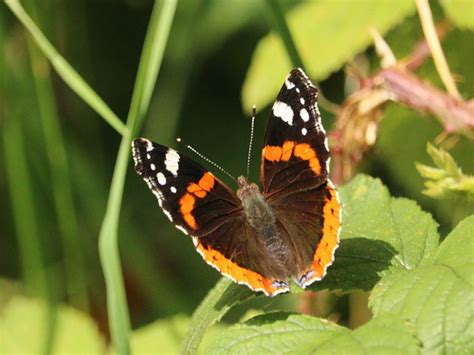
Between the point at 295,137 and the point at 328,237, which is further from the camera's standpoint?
the point at 295,137

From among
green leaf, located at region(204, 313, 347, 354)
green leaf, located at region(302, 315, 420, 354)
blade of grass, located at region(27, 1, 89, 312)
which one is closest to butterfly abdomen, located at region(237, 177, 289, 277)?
green leaf, located at region(204, 313, 347, 354)

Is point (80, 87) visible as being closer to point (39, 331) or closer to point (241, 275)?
point (241, 275)

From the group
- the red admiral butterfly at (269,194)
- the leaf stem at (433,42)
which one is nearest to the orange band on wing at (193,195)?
the red admiral butterfly at (269,194)

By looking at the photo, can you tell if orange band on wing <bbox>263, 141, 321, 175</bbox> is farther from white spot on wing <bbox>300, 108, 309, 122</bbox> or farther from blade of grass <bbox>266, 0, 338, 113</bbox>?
blade of grass <bbox>266, 0, 338, 113</bbox>

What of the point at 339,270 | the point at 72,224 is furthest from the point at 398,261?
the point at 72,224

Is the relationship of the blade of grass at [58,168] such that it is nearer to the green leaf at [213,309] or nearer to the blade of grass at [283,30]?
the blade of grass at [283,30]

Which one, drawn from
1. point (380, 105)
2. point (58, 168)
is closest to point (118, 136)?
point (58, 168)
